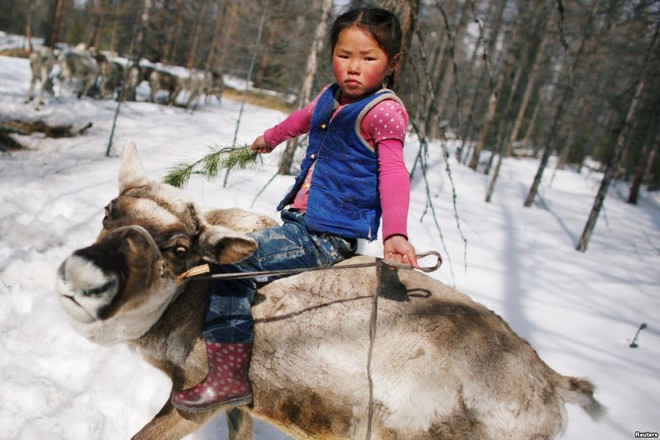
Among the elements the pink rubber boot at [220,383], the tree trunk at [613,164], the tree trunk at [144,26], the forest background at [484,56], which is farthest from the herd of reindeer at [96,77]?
the tree trunk at [613,164]

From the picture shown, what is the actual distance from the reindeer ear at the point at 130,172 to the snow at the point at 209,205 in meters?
1.93

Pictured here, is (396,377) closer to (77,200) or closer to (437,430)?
(437,430)

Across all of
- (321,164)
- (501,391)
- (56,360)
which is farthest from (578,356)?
(56,360)

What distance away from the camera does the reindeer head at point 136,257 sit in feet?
5.54

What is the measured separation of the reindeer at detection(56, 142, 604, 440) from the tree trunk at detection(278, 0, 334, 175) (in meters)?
7.08

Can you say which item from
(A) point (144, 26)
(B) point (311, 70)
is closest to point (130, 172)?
(B) point (311, 70)

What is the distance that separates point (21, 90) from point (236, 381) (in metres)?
17.6

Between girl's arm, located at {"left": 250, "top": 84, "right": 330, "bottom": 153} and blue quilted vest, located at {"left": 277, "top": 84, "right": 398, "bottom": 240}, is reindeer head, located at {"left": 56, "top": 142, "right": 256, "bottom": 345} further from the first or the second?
girl's arm, located at {"left": 250, "top": 84, "right": 330, "bottom": 153}

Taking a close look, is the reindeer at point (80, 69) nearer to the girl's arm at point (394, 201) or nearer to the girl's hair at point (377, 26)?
the girl's hair at point (377, 26)

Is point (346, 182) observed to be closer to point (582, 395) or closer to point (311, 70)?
point (582, 395)

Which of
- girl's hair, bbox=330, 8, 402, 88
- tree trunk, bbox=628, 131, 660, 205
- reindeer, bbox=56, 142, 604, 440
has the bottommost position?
reindeer, bbox=56, 142, 604, 440

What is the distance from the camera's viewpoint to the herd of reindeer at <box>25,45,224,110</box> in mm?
13891

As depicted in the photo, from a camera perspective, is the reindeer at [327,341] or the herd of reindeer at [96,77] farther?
the herd of reindeer at [96,77]

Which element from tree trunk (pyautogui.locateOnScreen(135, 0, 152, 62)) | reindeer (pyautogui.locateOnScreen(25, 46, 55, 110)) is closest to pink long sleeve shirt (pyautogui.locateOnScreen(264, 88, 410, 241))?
reindeer (pyautogui.locateOnScreen(25, 46, 55, 110))
